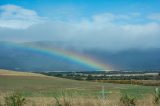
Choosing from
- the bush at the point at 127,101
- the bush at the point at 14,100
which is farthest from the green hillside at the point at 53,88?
the bush at the point at 14,100

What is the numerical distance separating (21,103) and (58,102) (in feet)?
4.78

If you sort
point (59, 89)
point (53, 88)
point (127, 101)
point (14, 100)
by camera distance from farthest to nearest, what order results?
point (53, 88), point (59, 89), point (127, 101), point (14, 100)

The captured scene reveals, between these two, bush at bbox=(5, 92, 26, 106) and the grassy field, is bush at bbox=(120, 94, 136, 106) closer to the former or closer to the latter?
bush at bbox=(5, 92, 26, 106)

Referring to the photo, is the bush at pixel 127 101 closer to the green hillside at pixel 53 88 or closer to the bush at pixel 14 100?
the bush at pixel 14 100

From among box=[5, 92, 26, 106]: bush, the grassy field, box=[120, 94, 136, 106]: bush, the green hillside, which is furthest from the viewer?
the green hillside

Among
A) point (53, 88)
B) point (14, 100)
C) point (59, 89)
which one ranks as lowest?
point (14, 100)

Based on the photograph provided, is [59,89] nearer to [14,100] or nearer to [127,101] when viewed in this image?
[127,101]

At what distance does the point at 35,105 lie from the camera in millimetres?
17141

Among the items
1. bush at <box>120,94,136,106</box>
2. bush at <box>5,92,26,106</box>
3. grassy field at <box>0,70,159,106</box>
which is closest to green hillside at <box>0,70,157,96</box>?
grassy field at <box>0,70,159,106</box>

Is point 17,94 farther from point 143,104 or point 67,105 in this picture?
point 143,104

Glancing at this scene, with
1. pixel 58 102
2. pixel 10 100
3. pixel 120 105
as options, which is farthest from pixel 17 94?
pixel 120 105

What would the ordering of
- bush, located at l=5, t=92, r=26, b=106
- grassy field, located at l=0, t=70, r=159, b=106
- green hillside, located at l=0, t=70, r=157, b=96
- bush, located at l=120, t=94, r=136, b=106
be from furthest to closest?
1. green hillside, located at l=0, t=70, r=157, b=96
2. grassy field, located at l=0, t=70, r=159, b=106
3. bush, located at l=120, t=94, r=136, b=106
4. bush, located at l=5, t=92, r=26, b=106

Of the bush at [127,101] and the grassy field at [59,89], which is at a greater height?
the grassy field at [59,89]

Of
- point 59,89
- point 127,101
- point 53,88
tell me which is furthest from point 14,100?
point 53,88
